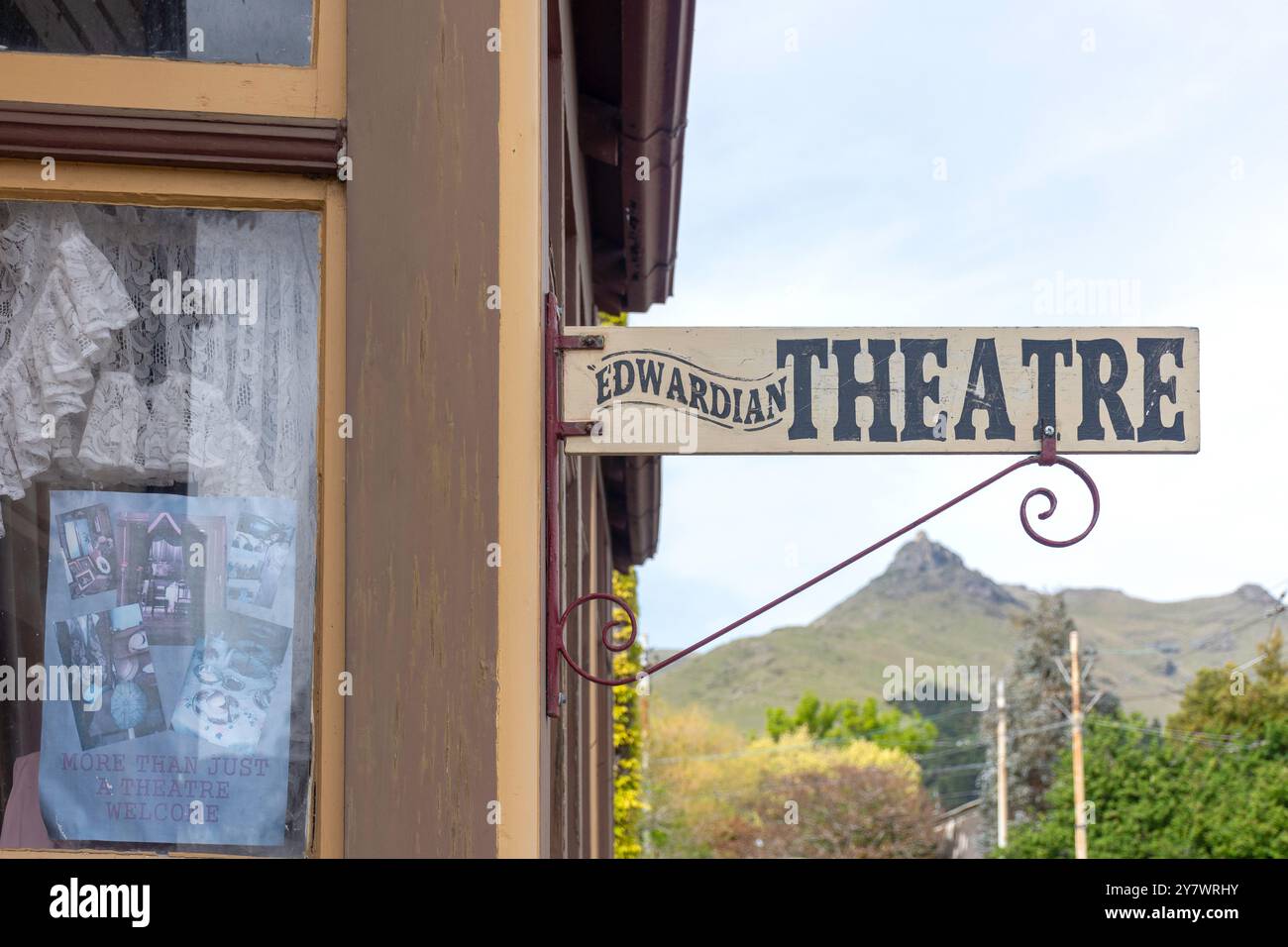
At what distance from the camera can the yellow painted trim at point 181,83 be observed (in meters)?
3.17

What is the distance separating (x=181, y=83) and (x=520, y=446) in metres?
1.10

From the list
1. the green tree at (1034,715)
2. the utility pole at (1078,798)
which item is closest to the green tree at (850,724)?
the green tree at (1034,715)

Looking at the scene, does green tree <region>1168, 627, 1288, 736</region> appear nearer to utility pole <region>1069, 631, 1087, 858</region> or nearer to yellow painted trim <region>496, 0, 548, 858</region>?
utility pole <region>1069, 631, 1087, 858</region>

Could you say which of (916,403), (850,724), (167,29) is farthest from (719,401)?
(850,724)

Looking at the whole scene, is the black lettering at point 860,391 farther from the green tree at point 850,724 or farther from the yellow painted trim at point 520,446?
the green tree at point 850,724

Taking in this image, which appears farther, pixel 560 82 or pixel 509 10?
pixel 560 82

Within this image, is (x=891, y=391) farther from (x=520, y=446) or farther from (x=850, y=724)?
(x=850, y=724)

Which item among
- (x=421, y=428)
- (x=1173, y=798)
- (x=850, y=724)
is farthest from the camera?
(x=850, y=724)

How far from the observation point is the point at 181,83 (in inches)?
126
